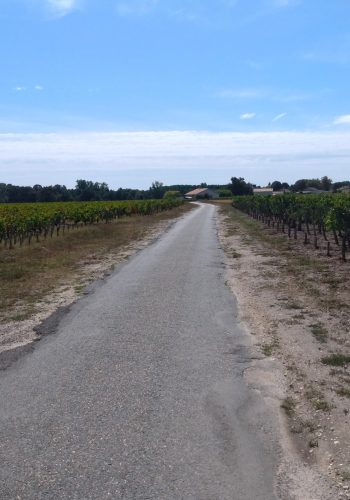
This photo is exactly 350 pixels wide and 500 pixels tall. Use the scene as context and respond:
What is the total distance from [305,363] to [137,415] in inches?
102

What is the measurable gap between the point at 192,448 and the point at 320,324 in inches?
192

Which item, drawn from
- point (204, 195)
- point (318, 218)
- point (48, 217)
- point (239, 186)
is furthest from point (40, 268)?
point (204, 195)

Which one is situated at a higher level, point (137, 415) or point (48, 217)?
point (48, 217)

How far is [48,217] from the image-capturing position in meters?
33.4

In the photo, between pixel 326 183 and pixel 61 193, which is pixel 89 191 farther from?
pixel 326 183

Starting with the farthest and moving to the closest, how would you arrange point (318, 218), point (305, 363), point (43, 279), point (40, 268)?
point (318, 218) → point (40, 268) → point (43, 279) → point (305, 363)

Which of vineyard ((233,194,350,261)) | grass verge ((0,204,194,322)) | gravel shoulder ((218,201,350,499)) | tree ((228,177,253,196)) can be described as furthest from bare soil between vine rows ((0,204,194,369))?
tree ((228,177,253,196))

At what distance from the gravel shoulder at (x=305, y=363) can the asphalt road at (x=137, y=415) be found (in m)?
0.24

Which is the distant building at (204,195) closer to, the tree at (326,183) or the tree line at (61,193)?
the tree line at (61,193)

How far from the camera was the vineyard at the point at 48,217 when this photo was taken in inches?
1117

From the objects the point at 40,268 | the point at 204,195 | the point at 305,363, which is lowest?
the point at 40,268

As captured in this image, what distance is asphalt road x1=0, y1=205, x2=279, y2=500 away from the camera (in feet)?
13.1

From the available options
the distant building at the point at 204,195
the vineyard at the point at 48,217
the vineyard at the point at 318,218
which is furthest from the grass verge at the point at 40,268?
the distant building at the point at 204,195

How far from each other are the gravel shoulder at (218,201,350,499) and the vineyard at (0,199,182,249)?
16.1 meters
